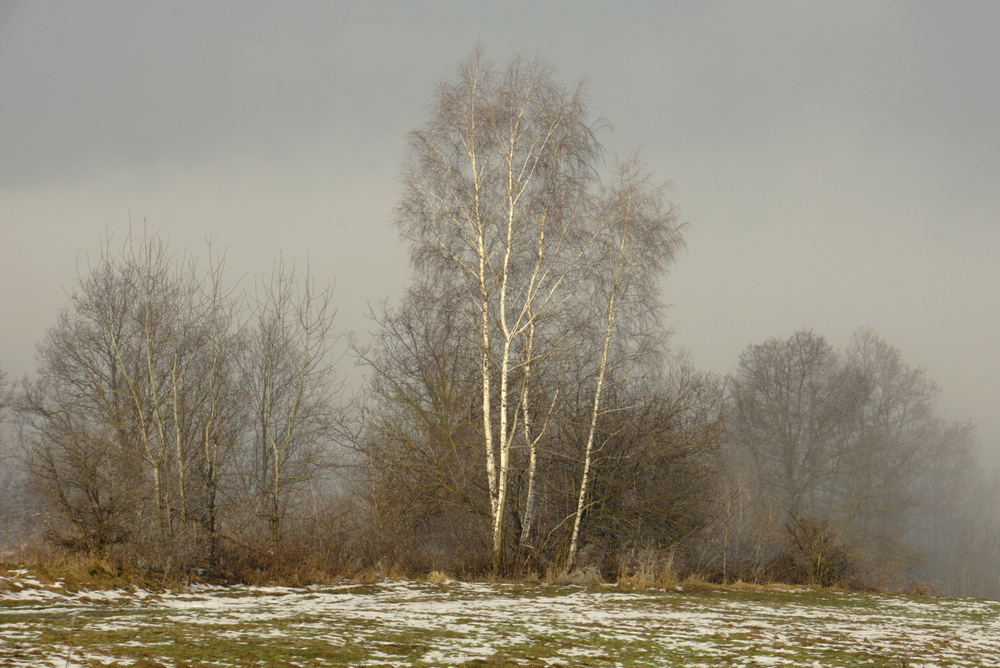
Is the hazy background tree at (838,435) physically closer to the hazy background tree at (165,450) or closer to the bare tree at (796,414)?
the bare tree at (796,414)

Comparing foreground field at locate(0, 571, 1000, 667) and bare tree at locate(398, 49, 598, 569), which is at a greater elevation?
bare tree at locate(398, 49, 598, 569)

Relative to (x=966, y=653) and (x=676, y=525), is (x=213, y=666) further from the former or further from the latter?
(x=676, y=525)

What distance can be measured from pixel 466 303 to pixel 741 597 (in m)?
8.19

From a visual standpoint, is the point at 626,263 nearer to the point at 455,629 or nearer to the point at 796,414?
the point at 455,629

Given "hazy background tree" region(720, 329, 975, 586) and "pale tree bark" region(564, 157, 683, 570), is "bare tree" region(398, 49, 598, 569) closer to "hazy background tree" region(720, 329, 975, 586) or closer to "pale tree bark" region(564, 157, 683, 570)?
A: "pale tree bark" region(564, 157, 683, 570)

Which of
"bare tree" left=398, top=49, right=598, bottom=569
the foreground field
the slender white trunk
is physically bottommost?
the foreground field

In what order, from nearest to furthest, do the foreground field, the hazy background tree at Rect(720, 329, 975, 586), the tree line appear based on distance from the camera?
the foreground field
the tree line
the hazy background tree at Rect(720, 329, 975, 586)

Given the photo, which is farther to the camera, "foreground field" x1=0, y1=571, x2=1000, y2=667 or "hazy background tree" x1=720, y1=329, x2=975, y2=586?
"hazy background tree" x1=720, y1=329, x2=975, y2=586

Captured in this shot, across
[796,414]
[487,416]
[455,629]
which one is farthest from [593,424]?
[796,414]

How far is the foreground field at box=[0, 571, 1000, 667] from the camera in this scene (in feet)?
19.5

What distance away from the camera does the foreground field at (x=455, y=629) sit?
5957 millimetres

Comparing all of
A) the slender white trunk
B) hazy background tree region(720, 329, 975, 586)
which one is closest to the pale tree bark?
the slender white trunk

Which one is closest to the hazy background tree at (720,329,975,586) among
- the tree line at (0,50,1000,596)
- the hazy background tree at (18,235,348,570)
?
the tree line at (0,50,1000,596)

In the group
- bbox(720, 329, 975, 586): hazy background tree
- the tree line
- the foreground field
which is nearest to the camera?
the foreground field
